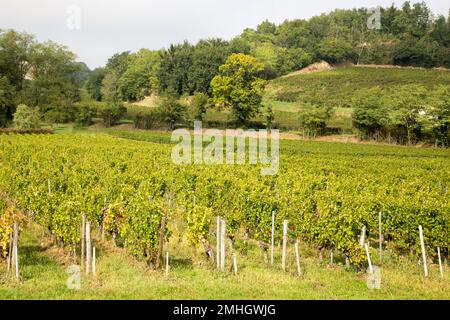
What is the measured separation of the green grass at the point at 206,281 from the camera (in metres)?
11.3

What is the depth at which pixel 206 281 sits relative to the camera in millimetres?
12406

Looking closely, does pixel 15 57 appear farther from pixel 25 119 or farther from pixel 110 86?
pixel 110 86

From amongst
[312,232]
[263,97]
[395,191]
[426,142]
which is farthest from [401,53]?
[312,232]

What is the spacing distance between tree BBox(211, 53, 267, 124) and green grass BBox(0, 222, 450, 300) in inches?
2414

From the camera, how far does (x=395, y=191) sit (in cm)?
2138

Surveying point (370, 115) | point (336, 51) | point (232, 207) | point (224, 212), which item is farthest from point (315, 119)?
point (336, 51)

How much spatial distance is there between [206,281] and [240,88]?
67.5 meters

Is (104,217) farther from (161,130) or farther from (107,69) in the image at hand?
(107,69)

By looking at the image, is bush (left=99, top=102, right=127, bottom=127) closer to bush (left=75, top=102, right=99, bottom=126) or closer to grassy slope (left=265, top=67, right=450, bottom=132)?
bush (left=75, top=102, right=99, bottom=126)

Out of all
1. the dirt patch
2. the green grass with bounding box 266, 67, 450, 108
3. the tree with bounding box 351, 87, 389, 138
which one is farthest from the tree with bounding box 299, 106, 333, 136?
the dirt patch

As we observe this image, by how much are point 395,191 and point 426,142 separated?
40842 millimetres

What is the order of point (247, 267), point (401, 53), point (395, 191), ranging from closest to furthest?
point (247, 267) → point (395, 191) → point (401, 53)

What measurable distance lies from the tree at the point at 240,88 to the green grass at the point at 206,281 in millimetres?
61318

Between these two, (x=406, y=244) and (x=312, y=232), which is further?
(x=406, y=244)
